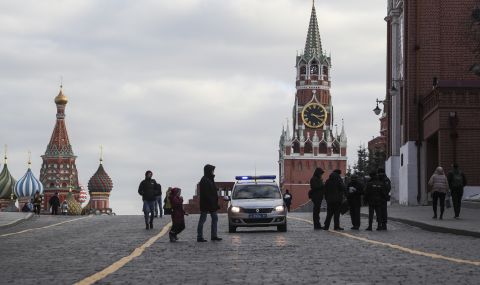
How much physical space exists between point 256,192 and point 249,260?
13.8 meters

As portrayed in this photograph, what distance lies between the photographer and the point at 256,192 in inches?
1235

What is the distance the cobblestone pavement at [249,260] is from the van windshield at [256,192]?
3.52m

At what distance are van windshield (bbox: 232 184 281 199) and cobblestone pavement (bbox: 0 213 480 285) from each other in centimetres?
352

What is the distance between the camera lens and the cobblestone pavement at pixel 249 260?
13.9 m

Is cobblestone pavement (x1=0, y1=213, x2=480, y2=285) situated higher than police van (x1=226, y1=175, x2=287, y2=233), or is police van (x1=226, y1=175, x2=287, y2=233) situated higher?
police van (x1=226, y1=175, x2=287, y2=233)

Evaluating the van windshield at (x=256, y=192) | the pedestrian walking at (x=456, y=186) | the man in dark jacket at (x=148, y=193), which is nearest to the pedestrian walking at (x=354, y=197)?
the van windshield at (x=256, y=192)

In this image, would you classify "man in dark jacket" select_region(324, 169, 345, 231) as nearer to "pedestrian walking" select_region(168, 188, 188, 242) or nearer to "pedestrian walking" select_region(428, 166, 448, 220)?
"pedestrian walking" select_region(428, 166, 448, 220)

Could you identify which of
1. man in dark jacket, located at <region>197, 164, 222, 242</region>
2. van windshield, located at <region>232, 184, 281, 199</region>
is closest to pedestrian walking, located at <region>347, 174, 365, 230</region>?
van windshield, located at <region>232, 184, 281, 199</region>

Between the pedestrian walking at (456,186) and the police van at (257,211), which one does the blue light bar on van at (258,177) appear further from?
the pedestrian walking at (456,186)

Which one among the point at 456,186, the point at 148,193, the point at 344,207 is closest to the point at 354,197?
the point at 344,207

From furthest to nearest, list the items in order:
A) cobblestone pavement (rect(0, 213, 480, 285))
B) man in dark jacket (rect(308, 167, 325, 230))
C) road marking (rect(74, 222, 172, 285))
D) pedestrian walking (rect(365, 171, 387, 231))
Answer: man in dark jacket (rect(308, 167, 325, 230)) → pedestrian walking (rect(365, 171, 387, 231)) → cobblestone pavement (rect(0, 213, 480, 285)) → road marking (rect(74, 222, 172, 285))

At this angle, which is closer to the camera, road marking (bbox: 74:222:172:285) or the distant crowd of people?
road marking (bbox: 74:222:172:285)

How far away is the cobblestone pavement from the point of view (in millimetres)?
13883

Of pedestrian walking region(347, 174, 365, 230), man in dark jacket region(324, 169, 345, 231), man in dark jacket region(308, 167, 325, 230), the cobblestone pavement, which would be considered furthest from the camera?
pedestrian walking region(347, 174, 365, 230)
